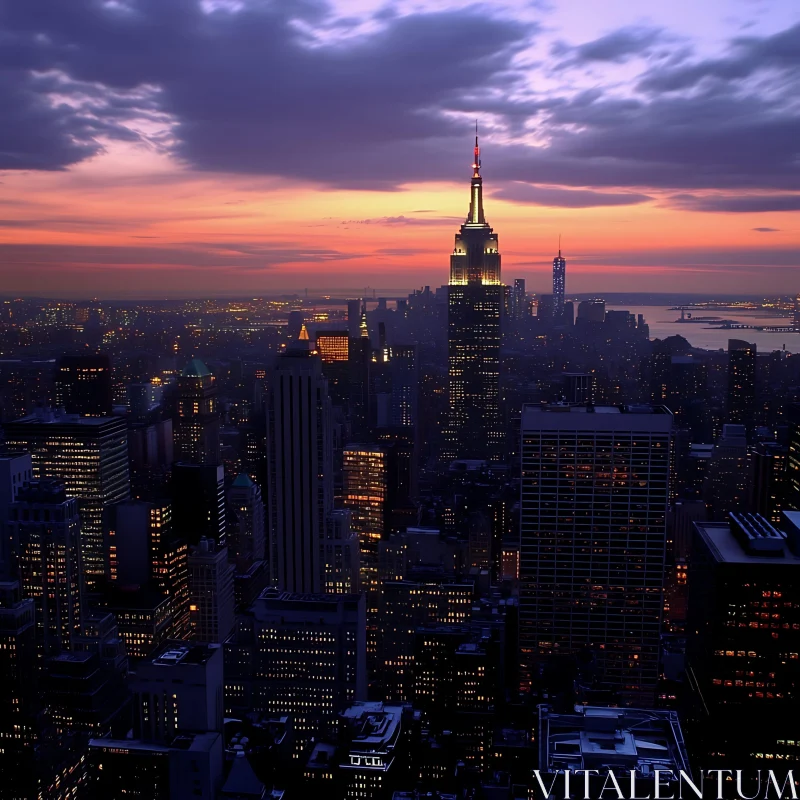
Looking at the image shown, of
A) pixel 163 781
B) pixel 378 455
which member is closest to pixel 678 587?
pixel 378 455

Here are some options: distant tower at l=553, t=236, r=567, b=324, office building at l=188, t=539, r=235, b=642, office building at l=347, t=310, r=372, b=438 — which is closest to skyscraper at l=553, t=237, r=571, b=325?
distant tower at l=553, t=236, r=567, b=324

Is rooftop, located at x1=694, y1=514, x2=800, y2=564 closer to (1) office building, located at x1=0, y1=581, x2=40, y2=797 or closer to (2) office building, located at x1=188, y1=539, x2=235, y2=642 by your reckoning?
(1) office building, located at x1=0, y1=581, x2=40, y2=797

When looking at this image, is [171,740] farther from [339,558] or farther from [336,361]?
[336,361]

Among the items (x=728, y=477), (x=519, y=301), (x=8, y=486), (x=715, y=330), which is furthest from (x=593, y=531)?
(x=519, y=301)

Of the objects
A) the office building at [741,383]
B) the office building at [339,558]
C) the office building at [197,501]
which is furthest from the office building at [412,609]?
the office building at [741,383]

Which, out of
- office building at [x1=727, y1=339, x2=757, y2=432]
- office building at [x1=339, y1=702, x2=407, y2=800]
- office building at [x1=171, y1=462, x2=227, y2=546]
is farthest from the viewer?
office building at [x1=727, y1=339, x2=757, y2=432]
